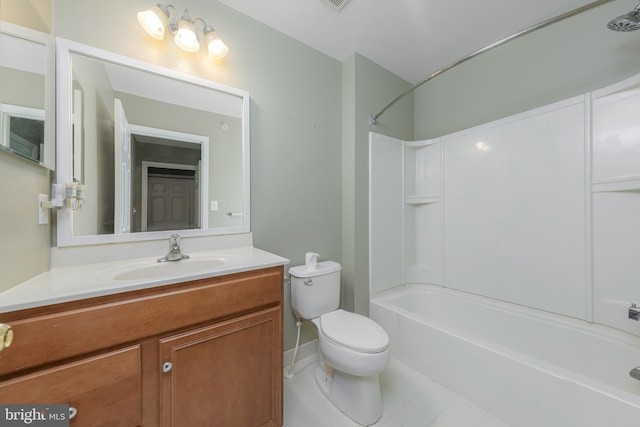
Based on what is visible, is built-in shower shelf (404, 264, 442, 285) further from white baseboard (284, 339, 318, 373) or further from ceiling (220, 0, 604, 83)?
ceiling (220, 0, 604, 83)

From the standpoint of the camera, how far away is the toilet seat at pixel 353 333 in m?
1.19

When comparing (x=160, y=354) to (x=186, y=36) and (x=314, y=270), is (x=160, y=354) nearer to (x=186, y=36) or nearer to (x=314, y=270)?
(x=314, y=270)

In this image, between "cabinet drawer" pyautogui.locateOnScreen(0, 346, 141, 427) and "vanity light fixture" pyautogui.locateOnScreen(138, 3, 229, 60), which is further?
"vanity light fixture" pyautogui.locateOnScreen(138, 3, 229, 60)

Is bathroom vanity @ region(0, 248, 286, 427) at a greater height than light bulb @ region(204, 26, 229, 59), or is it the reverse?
light bulb @ region(204, 26, 229, 59)

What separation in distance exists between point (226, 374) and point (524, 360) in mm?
1452

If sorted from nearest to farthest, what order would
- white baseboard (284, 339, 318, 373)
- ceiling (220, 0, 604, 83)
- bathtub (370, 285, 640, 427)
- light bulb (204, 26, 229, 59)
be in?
bathtub (370, 285, 640, 427)
light bulb (204, 26, 229, 59)
ceiling (220, 0, 604, 83)
white baseboard (284, 339, 318, 373)

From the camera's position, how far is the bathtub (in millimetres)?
1003

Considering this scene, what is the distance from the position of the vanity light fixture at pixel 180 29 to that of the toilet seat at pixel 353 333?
176cm

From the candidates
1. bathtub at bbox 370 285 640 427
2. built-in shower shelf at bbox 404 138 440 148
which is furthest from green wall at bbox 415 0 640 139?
bathtub at bbox 370 285 640 427

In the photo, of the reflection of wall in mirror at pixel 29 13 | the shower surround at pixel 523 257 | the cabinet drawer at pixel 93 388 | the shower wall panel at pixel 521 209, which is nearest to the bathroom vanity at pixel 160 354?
the cabinet drawer at pixel 93 388

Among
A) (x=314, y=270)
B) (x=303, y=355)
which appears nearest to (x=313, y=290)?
(x=314, y=270)

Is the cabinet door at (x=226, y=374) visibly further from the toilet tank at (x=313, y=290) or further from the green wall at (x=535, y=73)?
the green wall at (x=535, y=73)

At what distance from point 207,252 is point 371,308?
1.36 m

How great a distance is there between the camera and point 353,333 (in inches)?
51.0
